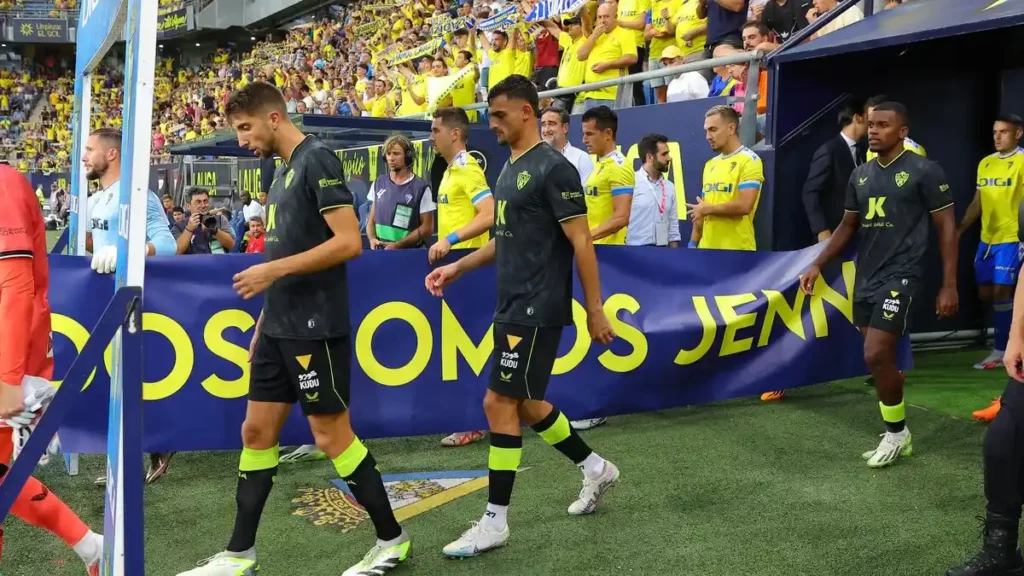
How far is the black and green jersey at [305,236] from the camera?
350 cm

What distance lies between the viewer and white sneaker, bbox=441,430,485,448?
19.1 feet

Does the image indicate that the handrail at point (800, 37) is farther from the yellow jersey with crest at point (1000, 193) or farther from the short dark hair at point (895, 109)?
the short dark hair at point (895, 109)

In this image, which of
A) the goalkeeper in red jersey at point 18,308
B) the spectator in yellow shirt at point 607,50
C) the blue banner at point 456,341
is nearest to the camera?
the goalkeeper in red jersey at point 18,308

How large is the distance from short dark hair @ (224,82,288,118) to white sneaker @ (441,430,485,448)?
2.80 m

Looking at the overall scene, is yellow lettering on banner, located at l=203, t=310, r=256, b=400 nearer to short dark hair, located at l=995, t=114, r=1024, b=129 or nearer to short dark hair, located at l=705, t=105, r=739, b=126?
short dark hair, located at l=705, t=105, r=739, b=126

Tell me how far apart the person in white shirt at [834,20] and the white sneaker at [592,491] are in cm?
491

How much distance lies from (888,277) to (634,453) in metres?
1.77

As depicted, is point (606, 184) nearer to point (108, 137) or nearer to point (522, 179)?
point (522, 179)

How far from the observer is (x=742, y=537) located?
4074 mm

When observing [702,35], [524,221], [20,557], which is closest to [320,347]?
[524,221]

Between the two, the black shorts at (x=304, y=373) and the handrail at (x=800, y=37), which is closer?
the black shorts at (x=304, y=373)

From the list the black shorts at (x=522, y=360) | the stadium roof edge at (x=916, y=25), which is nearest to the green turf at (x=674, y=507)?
the black shorts at (x=522, y=360)

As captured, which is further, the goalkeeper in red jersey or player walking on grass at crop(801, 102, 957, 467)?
player walking on grass at crop(801, 102, 957, 467)

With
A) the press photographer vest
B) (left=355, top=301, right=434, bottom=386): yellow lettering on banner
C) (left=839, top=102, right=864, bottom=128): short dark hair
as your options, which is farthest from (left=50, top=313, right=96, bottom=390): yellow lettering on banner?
(left=839, top=102, right=864, bottom=128): short dark hair
